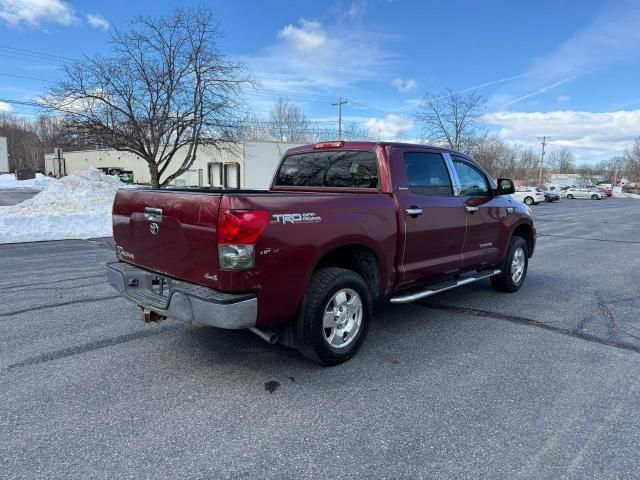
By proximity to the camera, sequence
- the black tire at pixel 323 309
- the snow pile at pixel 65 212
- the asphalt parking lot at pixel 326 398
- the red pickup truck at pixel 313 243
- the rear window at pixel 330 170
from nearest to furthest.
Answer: the asphalt parking lot at pixel 326 398 → the red pickup truck at pixel 313 243 → the black tire at pixel 323 309 → the rear window at pixel 330 170 → the snow pile at pixel 65 212

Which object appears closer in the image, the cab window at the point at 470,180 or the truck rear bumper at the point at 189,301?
the truck rear bumper at the point at 189,301

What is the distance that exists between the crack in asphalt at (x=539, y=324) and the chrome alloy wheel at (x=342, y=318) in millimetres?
2045

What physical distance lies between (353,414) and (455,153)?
3.52 meters

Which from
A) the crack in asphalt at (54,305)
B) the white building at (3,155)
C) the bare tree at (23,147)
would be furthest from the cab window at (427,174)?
the bare tree at (23,147)

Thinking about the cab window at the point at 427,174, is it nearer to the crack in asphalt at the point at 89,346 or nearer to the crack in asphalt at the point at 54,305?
the crack in asphalt at the point at 89,346

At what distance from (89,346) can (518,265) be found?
570 cm

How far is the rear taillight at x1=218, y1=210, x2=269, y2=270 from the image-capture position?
3084mm

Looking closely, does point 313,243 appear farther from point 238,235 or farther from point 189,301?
point 189,301

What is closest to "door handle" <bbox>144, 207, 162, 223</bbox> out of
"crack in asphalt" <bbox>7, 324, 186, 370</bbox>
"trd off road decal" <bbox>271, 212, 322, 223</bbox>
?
"trd off road decal" <bbox>271, 212, 322, 223</bbox>

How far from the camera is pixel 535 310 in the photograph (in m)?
5.71

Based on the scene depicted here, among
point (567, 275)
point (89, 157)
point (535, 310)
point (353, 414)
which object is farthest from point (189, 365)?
point (89, 157)

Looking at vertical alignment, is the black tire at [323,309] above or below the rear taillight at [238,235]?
below

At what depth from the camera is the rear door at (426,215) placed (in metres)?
4.45

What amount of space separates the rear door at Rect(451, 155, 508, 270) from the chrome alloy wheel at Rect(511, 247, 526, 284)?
1.99ft
